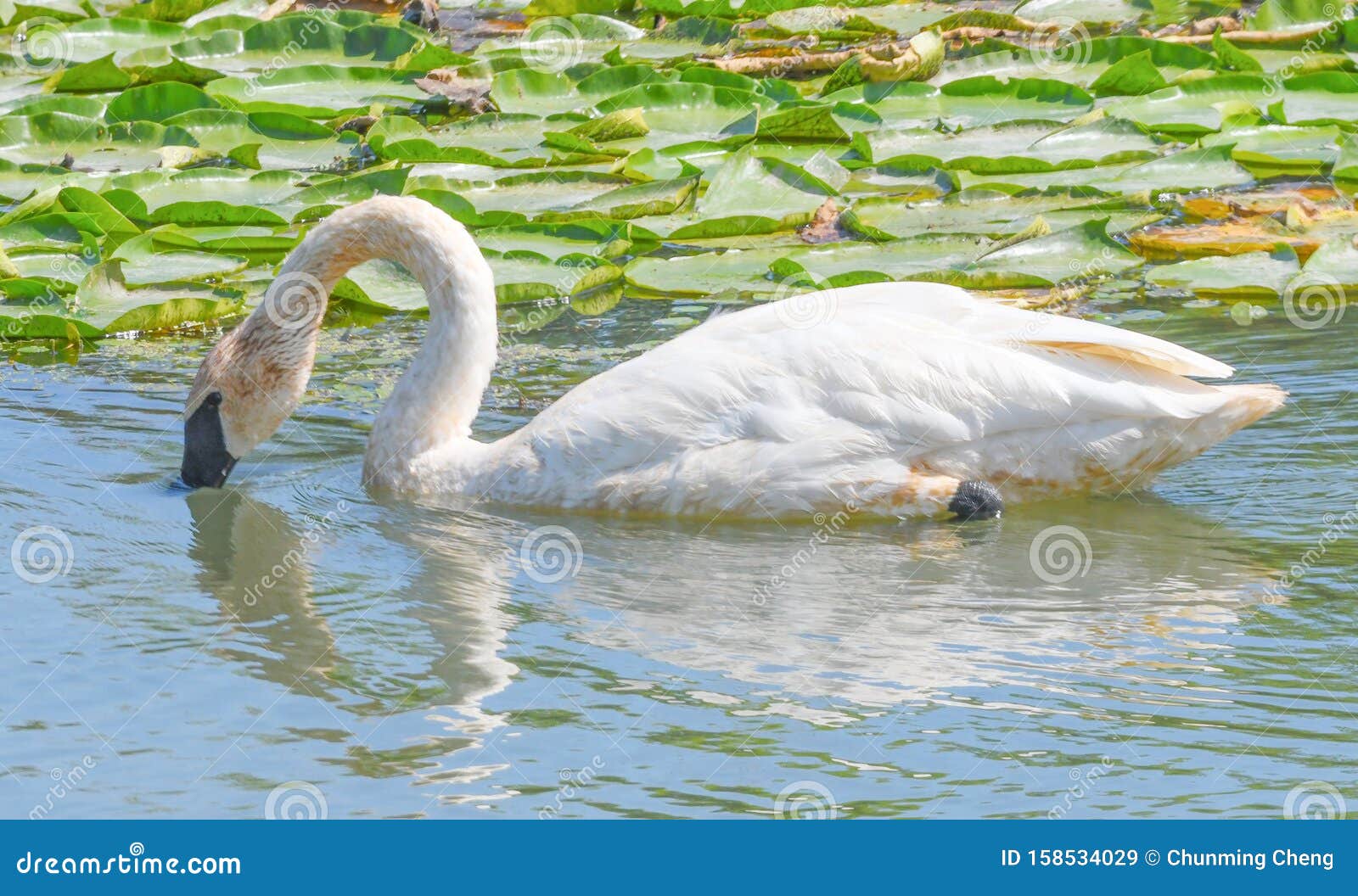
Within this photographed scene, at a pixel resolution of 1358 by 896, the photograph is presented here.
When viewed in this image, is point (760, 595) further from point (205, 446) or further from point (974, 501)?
point (205, 446)

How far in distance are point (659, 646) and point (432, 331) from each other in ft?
7.31

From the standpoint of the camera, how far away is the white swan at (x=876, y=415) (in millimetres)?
6340

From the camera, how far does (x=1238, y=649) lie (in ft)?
17.1

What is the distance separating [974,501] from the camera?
6.44 m

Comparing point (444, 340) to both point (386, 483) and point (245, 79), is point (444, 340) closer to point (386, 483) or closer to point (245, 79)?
point (386, 483)

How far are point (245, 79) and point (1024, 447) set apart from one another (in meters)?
7.20

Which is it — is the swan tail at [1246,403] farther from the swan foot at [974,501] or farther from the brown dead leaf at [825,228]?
the brown dead leaf at [825,228]

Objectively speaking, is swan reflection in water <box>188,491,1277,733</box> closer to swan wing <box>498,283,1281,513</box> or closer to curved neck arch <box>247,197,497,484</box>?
swan wing <box>498,283,1281,513</box>

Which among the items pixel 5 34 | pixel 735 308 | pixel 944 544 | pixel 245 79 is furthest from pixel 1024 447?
pixel 5 34

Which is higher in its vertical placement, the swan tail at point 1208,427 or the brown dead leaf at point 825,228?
the brown dead leaf at point 825,228

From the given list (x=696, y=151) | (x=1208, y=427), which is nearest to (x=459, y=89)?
(x=696, y=151)

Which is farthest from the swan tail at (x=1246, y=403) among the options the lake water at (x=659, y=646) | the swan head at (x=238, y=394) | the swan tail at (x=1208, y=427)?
the swan head at (x=238, y=394)

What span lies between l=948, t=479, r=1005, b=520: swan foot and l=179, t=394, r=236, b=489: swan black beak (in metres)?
2.71

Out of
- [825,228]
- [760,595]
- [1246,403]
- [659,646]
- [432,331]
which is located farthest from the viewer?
[825,228]
